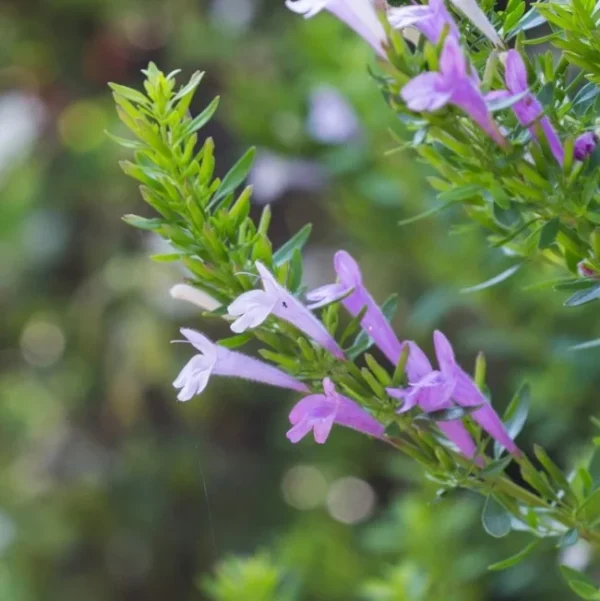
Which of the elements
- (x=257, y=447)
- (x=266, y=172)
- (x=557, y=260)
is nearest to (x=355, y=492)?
(x=257, y=447)

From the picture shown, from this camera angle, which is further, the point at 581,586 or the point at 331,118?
the point at 331,118

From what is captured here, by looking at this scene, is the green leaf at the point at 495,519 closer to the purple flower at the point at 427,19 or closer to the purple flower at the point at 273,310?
the purple flower at the point at 273,310

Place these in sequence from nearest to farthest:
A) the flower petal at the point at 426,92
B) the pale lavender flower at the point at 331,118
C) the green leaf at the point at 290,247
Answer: the flower petal at the point at 426,92
the green leaf at the point at 290,247
the pale lavender flower at the point at 331,118

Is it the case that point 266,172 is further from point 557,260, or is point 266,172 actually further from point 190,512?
point 557,260

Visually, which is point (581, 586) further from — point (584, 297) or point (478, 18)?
point (478, 18)

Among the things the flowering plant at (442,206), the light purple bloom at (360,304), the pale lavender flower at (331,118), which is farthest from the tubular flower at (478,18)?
the pale lavender flower at (331,118)

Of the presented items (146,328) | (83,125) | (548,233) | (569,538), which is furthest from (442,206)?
(83,125)
